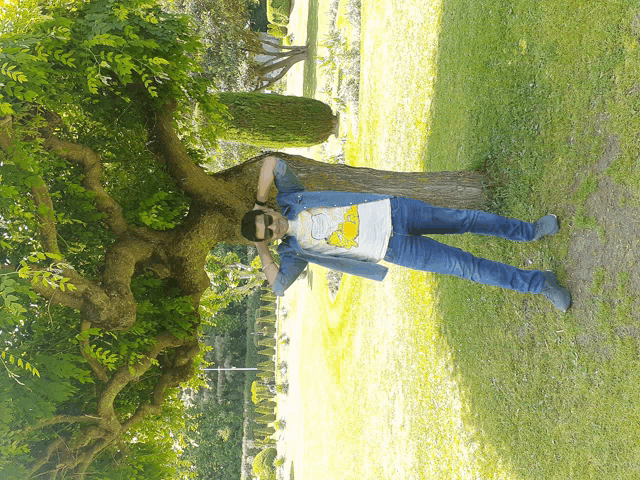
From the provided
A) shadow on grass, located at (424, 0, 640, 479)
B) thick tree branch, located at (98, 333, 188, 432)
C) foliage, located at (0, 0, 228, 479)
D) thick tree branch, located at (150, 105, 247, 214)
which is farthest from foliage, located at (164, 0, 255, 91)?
thick tree branch, located at (98, 333, 188, 432)

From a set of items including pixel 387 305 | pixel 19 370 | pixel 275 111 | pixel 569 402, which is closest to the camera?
pixel 19 370

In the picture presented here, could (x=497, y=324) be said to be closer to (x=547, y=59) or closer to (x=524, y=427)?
(x=524, y=427)

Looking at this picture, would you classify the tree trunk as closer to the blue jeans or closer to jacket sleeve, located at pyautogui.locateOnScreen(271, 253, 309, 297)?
jacket sleeve, located at pyautogui.locateOnScreen(271, 253, 309, 297)

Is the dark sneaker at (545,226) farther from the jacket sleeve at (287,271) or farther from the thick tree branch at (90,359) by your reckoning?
the thick tree branch at (90,359)

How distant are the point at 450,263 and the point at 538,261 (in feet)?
3.86

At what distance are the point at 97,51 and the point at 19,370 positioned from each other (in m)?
2.63

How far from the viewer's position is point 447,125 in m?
7.98

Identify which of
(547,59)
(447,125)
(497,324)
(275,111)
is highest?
(275,111)

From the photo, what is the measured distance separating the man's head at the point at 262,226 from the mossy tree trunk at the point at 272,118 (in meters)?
6.46

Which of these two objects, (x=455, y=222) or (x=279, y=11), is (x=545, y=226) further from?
(x=279, y=11)

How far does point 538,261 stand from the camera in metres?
5.31

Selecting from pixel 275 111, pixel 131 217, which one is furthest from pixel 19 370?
pixel 275 111

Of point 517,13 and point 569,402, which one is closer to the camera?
point 569,402

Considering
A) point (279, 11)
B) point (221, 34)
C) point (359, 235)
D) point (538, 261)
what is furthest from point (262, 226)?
point (279, 11)
